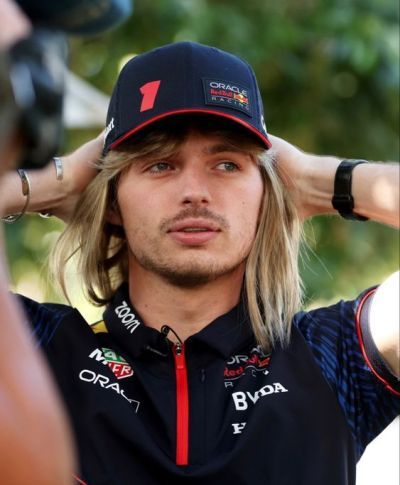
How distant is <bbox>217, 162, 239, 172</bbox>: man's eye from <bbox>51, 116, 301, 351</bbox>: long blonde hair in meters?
0.05

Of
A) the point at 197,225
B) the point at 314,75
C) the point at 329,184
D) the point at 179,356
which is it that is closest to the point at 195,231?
the point at 197,225

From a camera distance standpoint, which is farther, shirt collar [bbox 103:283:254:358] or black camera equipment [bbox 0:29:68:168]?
shirt collar [bbox 103:283:254:358]

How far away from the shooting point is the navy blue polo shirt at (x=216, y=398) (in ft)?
8.63

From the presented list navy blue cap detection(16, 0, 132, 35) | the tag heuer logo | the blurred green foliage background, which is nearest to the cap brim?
the tag heuer logo

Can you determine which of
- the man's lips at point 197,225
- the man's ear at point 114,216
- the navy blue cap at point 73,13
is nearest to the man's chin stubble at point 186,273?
the man's lips at point 197,225

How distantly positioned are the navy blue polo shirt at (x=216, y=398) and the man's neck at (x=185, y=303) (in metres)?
0.04

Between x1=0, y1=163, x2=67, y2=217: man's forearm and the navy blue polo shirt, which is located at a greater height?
x1=0, y1=163, x2=67, y2=217: man's forearm

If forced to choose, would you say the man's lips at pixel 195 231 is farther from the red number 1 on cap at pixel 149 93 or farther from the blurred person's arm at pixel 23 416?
the blurred person's arm at pixel 23 416

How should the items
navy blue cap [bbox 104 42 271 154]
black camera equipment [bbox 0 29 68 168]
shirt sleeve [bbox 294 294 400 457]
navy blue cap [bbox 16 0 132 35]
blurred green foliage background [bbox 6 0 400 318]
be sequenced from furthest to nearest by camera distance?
blurred green foliage background [bbox 6 0 400 318], navy blue cap [bbox 104 42 271 154], shirt sleeve [bbox 294 294 400 457], navy blue cap [bbox 16 0 132 35], black camera equipment [bbox 0 29 68 168]

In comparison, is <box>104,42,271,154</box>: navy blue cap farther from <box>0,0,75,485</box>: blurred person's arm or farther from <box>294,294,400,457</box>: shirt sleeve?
<box>0,0,75,485</box>: blurred person's arm

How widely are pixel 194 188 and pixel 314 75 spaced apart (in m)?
4.59

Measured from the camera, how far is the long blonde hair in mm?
2945

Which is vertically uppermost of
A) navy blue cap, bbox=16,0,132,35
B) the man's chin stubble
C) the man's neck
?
navy blue cap, bbox=16,0,132,35

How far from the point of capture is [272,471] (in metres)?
2.61
